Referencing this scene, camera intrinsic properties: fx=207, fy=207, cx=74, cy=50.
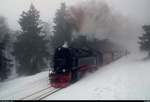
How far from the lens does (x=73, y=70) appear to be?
67.2 ft

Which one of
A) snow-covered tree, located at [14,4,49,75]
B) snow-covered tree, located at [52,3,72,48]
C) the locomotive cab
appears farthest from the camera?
snow-covered tree, located at [52,3,72,48]

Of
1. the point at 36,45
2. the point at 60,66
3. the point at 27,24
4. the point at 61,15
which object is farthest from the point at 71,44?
the point at 61,15

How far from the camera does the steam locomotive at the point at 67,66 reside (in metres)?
19.6

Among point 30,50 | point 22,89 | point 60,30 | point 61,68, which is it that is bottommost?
point 22,89

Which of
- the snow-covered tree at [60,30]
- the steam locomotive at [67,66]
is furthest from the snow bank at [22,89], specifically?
the snow-covered tree at [60,30]

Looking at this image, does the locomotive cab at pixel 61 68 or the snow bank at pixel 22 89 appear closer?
the snow bank at pixel 22 89

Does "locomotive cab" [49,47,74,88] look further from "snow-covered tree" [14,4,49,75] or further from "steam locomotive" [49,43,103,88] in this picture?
"snow-covered tree" [14,4,49,75]

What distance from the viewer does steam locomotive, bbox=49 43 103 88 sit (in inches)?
770

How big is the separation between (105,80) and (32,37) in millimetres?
20560

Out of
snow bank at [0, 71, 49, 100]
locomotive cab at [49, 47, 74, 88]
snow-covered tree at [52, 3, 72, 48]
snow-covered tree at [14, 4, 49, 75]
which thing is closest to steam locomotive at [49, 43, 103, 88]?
locomotive cab at [49, 47, 74, 88]

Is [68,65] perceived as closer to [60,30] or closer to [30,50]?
[30,50]

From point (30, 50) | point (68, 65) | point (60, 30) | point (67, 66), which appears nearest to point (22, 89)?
point (67, 66)

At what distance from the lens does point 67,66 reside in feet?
66.4

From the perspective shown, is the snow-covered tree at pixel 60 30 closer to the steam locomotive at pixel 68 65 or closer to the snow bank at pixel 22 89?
the steam locomotive at pixel 68 65
